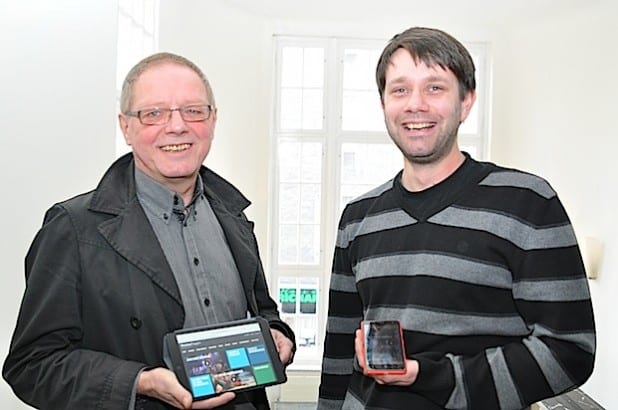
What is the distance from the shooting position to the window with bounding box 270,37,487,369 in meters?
6.20

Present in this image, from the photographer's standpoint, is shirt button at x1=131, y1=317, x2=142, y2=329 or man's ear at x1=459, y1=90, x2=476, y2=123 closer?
shirt button at x1=131, y1=317, x2=142, y2=329

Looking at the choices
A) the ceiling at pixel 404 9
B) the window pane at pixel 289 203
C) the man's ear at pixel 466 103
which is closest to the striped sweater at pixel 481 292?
the man's ear at pixel 466 103

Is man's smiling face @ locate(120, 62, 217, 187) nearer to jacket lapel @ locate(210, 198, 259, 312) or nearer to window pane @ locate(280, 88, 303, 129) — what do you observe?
jacket lapel @ locate(210, 198, 259, 312)

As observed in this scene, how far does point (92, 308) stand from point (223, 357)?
0.99 feet

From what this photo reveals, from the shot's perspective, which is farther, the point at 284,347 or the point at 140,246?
the point at 284,347

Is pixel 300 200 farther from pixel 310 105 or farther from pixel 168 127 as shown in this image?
pixel 168 127

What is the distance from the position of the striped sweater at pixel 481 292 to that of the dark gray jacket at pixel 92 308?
0.51 m

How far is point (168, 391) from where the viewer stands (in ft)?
4.56

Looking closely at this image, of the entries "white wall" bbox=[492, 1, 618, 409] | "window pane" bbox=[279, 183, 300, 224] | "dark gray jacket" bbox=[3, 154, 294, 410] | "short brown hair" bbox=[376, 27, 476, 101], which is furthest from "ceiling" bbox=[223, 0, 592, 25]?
"dark gray jacket" bbox=[3, 154, 294, 410]

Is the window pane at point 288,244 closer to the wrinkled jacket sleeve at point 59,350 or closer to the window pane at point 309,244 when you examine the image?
the window pane at point 309,244

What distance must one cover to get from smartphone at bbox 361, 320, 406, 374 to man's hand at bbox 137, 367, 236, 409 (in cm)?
30

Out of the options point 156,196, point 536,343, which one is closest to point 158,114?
point 156,196

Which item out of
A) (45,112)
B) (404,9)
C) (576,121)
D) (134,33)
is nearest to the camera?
(45,112)

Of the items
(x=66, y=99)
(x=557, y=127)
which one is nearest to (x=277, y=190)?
(x=557, y=127)
